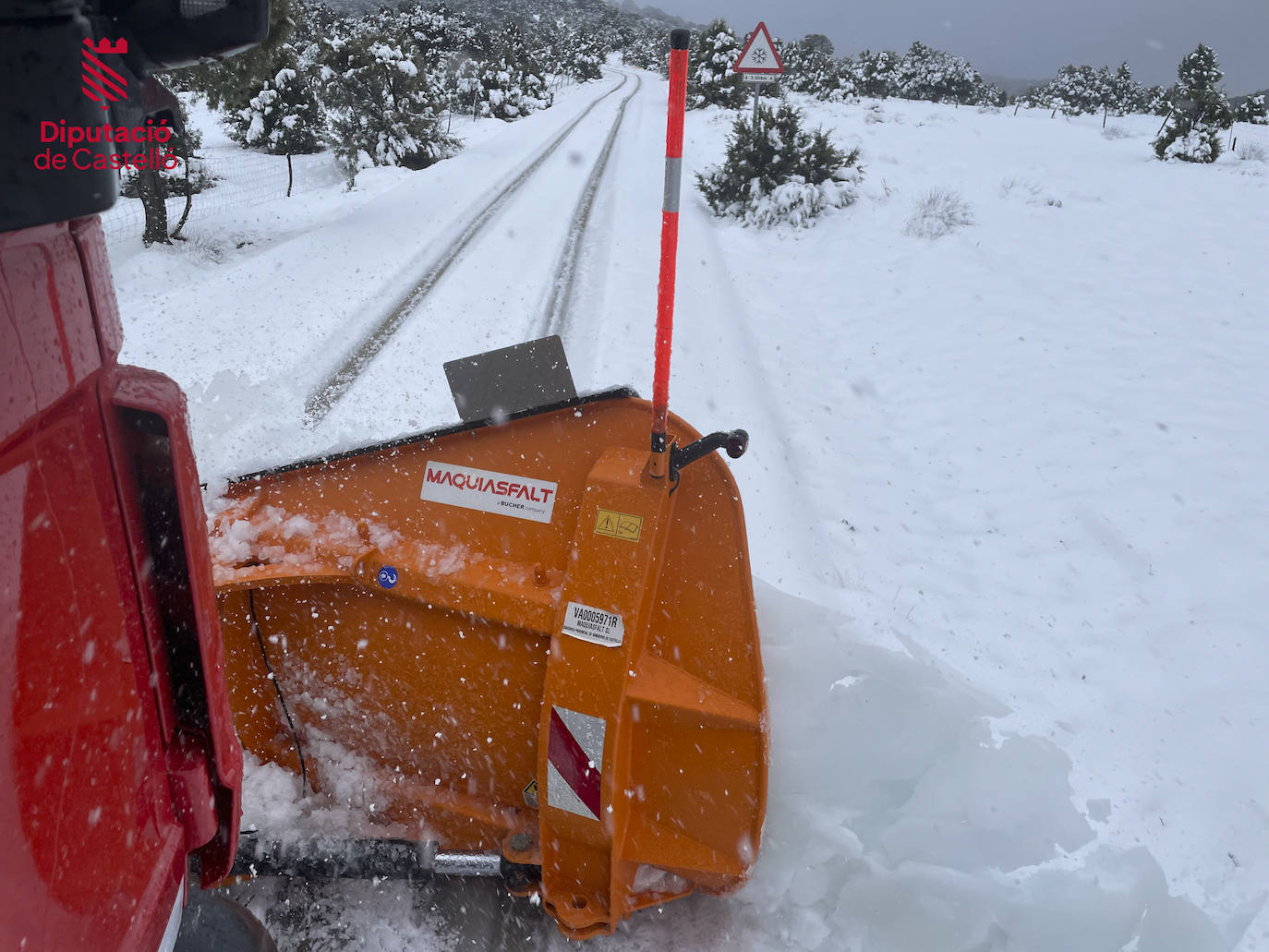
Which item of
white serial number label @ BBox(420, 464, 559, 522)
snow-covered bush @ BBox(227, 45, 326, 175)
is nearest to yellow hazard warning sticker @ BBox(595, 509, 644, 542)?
white serial number label @ BBox(420, 464, 559, 522)

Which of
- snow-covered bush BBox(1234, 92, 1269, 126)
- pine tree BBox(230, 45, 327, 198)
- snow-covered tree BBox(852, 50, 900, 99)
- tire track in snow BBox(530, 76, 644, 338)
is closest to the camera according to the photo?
tire track in snow BBox(530, 76, 644, 338)

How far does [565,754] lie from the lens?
197 centimetres

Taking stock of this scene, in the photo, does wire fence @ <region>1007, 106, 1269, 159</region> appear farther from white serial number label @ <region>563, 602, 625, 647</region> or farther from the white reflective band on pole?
white serial number label @ <region>563, 602, 625, 647</region>

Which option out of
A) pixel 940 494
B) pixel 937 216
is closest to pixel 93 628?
pixel 940 494

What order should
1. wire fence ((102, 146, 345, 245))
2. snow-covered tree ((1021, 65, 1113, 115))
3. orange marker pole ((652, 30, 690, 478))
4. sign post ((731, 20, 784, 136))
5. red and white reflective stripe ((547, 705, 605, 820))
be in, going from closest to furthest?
orange marker pole ((652, 30, 690, 478)), red and white reflective stripe ((547, 705, 605, 820)), sign post ((731, 20, 784, 136)), wire fence ((102, 146, 345, 245)), snow-covered tree ((1021, 65, 1113, 115))

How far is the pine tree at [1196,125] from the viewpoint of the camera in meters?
12.5

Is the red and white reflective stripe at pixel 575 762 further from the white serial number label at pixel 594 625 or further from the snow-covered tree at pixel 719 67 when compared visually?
the snow-covered tree at pixel 719 67

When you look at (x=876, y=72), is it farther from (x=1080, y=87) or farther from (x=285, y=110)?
(x=285, y=110)

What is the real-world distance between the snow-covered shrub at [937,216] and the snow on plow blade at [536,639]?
27.5ft

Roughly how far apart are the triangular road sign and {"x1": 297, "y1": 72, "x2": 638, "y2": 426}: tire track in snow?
416 cm

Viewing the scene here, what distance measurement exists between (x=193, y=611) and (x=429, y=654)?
1.06 metres

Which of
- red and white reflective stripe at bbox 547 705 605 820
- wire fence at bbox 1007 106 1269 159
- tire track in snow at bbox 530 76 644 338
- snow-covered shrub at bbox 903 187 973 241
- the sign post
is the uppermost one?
the sign post

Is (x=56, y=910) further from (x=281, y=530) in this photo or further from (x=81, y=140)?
(x=281, y=530)

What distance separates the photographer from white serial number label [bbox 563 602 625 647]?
77.3 inches
